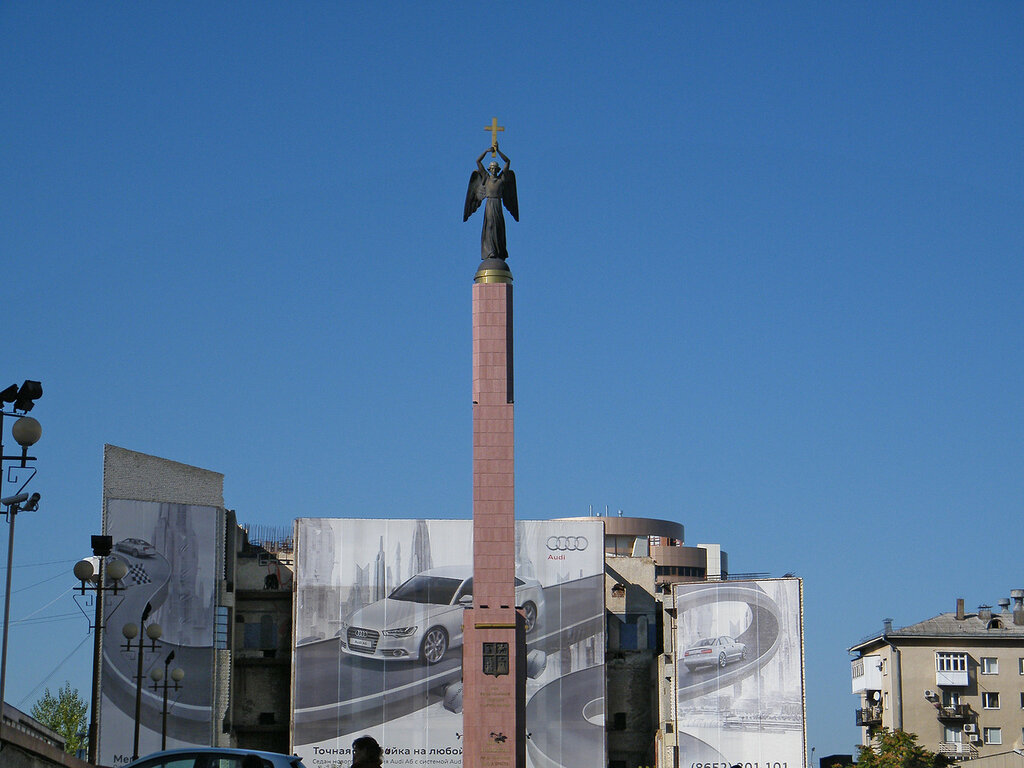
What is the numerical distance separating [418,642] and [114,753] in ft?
55.8

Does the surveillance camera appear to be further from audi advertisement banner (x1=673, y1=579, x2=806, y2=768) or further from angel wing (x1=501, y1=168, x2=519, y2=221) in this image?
audi advertisement banner (x1=673, y1=579, x2=806, y2=768)

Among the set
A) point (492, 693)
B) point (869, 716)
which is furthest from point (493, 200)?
point (869, 716)

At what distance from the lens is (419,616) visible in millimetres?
83812

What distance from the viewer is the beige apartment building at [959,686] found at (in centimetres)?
7900

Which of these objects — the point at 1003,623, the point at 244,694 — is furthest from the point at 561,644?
the point at 1003,623

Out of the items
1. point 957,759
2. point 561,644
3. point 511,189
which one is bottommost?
point 957,759

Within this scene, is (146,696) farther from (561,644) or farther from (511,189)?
(511,189)

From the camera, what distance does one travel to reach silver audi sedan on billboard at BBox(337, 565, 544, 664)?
273 feet

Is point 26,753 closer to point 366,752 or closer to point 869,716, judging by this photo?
point 366,752

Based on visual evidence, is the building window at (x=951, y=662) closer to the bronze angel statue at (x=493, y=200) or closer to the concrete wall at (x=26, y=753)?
the bronze angel statue at (x=493, y=200)

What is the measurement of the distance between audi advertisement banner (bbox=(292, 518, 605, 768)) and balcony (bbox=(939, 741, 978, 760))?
58.8 feet

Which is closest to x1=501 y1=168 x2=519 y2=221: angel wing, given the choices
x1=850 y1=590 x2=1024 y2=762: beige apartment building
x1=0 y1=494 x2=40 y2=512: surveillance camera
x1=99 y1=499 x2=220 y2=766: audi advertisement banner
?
x1=0 y1=494 x2=40 y2=512: surveillance camera

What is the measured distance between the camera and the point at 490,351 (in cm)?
4394

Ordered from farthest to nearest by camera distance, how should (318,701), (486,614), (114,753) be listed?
(318,701)
(114,753)
(486,614)
